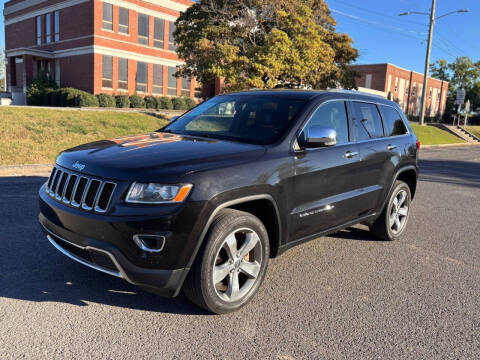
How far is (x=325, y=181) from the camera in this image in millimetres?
4000

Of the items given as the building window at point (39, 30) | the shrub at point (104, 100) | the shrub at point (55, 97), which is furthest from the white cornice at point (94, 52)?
the shrub at point (104, 100)

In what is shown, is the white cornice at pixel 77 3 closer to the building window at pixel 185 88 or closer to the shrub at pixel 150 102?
the building window at pixel 185 88

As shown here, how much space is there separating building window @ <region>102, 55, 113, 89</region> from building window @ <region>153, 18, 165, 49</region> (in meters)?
4.87

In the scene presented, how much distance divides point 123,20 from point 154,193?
3561 cm

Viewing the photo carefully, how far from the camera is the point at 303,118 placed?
3.94 metres

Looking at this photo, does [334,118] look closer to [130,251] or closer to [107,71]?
[130,251]

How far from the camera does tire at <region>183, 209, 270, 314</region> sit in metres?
3.05

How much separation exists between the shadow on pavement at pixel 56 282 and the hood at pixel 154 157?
1.07 metres

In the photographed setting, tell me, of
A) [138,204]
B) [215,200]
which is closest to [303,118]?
[215,200]

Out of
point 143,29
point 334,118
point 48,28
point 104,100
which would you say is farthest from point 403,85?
point 334,118

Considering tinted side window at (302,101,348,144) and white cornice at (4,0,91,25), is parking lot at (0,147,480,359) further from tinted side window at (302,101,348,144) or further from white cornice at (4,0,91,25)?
white cornice at (4,0,91,25)

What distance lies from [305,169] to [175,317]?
66.3 inches

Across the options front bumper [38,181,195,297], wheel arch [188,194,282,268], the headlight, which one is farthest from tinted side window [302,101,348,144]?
front bumper [38,181,195,297]

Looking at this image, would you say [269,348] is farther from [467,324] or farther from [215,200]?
[467,324]
